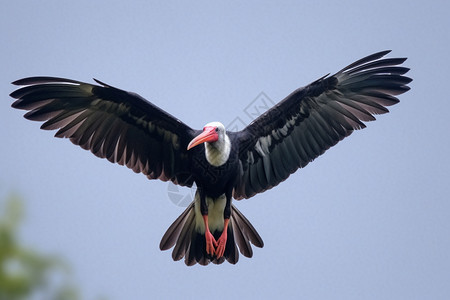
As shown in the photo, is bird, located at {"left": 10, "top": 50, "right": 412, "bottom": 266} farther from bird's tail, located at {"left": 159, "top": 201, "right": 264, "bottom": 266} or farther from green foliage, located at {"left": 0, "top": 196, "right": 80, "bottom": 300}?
green foliage, located at {"left": 0, "top": 196, "right": 80, "bottom": 300}

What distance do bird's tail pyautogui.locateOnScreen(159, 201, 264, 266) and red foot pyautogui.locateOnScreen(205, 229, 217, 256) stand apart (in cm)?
16

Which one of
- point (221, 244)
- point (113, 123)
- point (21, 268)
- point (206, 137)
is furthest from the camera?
point (221, 244)

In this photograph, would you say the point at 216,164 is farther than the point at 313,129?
No

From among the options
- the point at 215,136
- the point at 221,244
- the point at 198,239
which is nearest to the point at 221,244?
the point at 221,244

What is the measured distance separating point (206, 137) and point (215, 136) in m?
0.13

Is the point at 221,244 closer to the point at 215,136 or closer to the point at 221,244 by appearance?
the point at 221,244

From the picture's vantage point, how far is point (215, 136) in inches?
360

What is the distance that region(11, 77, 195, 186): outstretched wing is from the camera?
30.1ft

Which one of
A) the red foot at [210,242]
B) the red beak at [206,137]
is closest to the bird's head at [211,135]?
the red beak at [206,137]

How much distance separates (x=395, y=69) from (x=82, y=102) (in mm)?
4170

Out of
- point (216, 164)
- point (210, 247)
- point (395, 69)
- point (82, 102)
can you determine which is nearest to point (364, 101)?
point (395, 69)

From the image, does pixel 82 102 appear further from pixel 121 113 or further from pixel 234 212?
pixel 234 212

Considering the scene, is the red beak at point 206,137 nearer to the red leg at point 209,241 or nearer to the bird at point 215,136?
the bird at point 215,136

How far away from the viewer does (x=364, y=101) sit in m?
9.91
